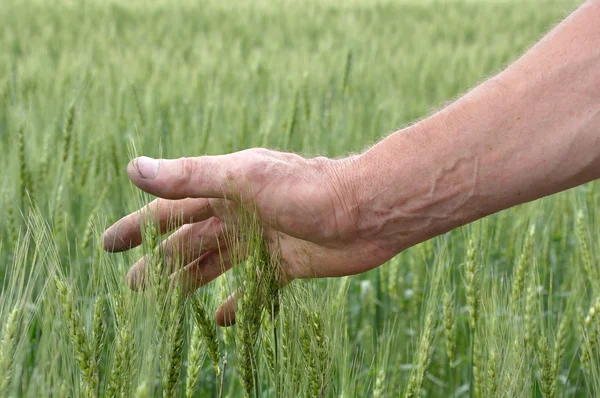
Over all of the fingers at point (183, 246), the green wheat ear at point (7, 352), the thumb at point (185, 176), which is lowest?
the green wheat ear at point (7, 352)

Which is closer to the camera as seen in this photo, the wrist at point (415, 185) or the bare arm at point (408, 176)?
the bare arm at point (408, 176)

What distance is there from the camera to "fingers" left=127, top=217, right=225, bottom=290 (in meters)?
1.42

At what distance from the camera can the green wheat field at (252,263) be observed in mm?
1351

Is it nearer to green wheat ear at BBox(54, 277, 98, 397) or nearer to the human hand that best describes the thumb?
the human hand

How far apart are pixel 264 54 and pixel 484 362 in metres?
4.27

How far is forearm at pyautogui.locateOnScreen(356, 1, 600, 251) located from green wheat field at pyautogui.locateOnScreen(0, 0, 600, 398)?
0.65ft

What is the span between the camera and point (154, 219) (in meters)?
1.46

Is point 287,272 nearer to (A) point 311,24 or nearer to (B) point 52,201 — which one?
(B) point 52,201

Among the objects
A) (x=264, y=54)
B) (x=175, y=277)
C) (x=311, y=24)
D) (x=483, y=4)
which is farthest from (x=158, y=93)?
(x=483, y=4)

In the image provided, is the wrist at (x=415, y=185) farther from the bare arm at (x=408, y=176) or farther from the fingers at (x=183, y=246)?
the fingers at (x=183, y=246)

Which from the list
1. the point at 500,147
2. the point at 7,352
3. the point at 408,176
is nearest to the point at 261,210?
the point at 408,176

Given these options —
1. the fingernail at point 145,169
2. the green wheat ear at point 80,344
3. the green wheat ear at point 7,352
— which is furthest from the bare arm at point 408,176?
the green wheat ear at point 7,352

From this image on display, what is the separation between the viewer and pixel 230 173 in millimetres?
1571

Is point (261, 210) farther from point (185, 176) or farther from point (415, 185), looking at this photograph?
point (415, 185)
